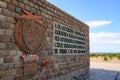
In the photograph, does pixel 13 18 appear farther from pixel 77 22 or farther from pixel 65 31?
pixel 77 22

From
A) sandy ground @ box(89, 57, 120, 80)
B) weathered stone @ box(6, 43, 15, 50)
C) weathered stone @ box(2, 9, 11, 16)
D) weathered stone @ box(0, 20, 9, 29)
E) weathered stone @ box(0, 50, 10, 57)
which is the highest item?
weathered stone @ box(2, 9, 11, 16)

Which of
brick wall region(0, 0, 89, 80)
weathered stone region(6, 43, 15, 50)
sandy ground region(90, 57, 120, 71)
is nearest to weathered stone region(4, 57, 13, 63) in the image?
brick wall region(0, 0, 89, 80)

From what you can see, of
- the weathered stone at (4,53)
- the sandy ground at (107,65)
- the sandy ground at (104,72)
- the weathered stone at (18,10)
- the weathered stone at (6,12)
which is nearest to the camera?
the weathered stone at (4,53)

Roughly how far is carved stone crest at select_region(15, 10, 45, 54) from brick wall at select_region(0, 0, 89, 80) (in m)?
0.15

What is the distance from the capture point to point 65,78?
26.5 feet

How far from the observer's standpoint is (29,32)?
541 centimetres

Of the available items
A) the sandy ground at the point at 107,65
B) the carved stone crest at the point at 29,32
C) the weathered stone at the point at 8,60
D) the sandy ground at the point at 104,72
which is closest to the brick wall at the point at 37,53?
the weathered stone at the point at 8,60

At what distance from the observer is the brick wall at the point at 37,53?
4.55 metres

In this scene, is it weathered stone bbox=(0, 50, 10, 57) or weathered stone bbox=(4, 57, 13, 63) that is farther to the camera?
weathered stone bbox=(4, 57, 13, 63)

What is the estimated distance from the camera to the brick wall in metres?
4.55

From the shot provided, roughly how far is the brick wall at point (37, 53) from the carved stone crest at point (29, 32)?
15 cm

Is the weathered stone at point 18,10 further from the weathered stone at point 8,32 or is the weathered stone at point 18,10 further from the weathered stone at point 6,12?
the weathered stone at point 8,32

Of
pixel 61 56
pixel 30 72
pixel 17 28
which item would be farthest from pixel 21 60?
pixel 61 56

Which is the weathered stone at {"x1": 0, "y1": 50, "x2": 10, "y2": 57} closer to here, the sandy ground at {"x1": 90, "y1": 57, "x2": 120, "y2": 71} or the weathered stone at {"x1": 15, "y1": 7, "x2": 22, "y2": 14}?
the weathered stone at {"x1": 15, "y1": 7, "x2": 22, "y2": 14}
